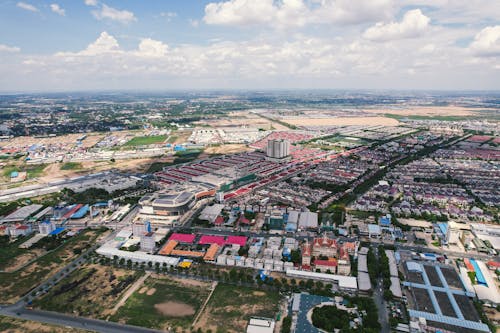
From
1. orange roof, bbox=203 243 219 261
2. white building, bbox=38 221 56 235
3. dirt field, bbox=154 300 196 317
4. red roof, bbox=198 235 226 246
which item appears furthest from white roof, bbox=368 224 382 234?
white building, bbox=38 221 56 235

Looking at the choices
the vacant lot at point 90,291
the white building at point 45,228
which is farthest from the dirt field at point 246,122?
the vacant lot at point 90,291

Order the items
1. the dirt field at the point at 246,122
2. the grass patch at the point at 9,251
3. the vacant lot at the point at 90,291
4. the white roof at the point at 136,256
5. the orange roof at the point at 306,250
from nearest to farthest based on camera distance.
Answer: the vacant lot at the point at 90,291 → the orange roof at the point at 306,250 → the white roof at the point at 136,256 → the grass patch at the point at 9,251 → the dirt field at the point at 246,122

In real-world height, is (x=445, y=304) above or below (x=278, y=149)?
below

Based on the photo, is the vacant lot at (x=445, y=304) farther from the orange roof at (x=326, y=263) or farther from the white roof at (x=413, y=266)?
the orange roof at (x=326, y=263)

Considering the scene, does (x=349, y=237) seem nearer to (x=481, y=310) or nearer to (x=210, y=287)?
(x=481, y=310)

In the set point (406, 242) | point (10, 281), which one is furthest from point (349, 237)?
point (10, 281)

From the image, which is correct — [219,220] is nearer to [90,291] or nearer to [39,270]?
[90,291]

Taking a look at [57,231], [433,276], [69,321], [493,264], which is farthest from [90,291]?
[493,264]
